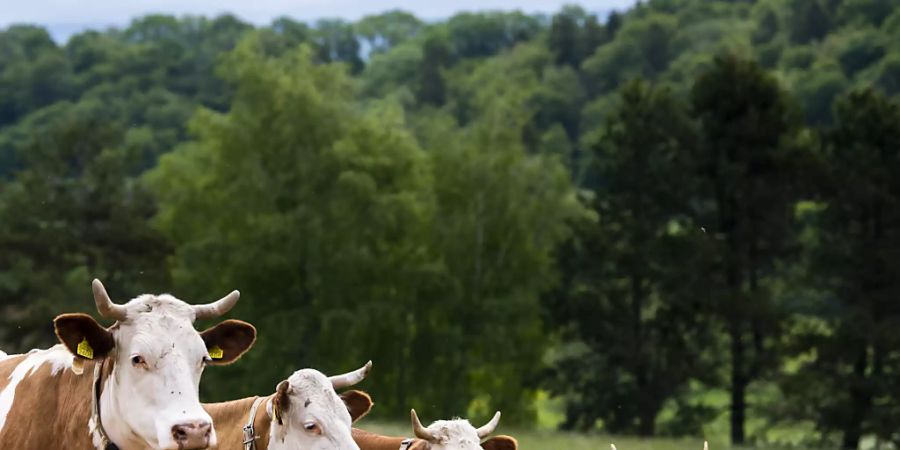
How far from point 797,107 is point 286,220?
16.5 metres

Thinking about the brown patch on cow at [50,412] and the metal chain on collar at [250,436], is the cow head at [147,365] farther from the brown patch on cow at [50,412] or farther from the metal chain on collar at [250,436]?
the metal chain on collar at [250,436]

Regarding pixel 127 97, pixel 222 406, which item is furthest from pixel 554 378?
pixel 127 97

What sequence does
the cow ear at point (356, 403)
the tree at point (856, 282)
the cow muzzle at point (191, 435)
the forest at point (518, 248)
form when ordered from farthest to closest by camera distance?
the forest at point (518, 248)
the tree at point (856, 282)
the cow ear at point (356, 403)
the cow muzzle at point (191, 435)

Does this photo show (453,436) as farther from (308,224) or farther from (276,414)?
(308,224)

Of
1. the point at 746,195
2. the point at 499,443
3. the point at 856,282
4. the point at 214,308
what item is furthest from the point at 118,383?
the point at 746,195

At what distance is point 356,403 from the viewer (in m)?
11.4

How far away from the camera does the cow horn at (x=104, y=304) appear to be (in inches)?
336

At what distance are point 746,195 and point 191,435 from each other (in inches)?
1581

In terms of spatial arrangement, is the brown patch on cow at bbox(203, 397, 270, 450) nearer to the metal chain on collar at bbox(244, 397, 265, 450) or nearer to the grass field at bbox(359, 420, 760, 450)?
the metal chain on collar at bbox(244, 397, 265, 450)

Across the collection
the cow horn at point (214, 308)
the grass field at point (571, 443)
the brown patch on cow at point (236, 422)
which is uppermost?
the cow horn at point (214, 308)

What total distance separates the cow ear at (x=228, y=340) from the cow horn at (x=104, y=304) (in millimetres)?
759

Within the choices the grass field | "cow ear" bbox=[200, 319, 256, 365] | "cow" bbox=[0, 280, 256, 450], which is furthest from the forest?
"cow" bbox=[0, 280, 256, 450]

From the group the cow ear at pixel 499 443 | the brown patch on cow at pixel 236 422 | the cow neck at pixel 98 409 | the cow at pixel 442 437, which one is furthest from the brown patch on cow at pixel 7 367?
the cow ear at pixel 499 443

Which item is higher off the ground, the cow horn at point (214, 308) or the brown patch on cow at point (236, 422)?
the cow horn at point (214, 308)
